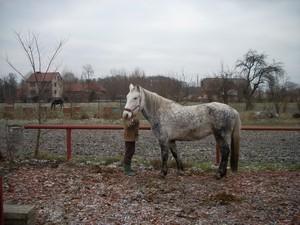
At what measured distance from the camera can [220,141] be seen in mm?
6180

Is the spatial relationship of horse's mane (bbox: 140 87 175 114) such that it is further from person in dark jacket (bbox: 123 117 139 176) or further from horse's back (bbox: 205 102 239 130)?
horse's back (bbox: 205 102 239 130)

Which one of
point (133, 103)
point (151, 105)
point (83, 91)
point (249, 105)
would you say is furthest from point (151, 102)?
point (83, 91)

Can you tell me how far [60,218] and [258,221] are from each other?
8.84 feet

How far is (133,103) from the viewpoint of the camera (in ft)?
19.6

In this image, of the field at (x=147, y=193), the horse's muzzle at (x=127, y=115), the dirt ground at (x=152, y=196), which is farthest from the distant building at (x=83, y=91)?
the horse's muzzle at (x=127, y=115)

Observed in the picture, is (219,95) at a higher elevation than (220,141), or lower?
higher

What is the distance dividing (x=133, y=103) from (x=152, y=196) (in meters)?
1.80

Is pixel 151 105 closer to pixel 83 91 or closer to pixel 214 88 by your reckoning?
pixel 214 88

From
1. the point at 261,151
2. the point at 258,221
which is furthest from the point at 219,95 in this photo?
the point at 258,221

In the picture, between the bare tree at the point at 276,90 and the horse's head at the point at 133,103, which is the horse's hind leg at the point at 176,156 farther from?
the bare tree at the point at 276,90

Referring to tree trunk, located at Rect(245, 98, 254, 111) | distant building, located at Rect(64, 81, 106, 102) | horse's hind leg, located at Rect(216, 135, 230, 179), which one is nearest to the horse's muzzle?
horse's hind leg, located at Rect(216, 135, 230, 179)

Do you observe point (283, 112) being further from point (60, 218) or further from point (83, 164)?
point (60, 218)

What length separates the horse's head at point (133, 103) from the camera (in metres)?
5.86

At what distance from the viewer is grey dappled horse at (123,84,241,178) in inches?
240
